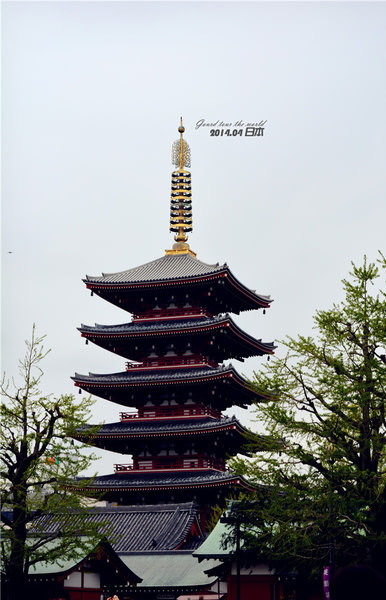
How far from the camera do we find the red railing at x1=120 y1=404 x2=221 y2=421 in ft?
162

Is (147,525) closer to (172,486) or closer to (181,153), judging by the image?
(172,486)

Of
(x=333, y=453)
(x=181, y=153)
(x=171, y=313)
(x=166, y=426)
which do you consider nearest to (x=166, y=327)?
(x=171, y=313)

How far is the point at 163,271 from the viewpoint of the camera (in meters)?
52.0

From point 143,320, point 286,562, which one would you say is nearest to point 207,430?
point 143,320

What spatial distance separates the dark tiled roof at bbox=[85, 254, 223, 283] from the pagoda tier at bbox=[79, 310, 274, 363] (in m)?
2.35

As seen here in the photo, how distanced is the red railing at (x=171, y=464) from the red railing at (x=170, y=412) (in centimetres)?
233

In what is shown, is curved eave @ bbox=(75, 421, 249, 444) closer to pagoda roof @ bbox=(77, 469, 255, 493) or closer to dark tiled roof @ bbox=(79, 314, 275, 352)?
pagoda roof @ bbox=(77, 469, 255, 493)

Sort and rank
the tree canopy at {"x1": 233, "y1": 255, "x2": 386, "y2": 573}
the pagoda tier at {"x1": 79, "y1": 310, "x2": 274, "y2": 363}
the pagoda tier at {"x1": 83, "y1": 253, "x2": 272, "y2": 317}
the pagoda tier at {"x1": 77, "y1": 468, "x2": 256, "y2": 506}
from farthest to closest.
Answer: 1. the pagoda tier at {"x1": 83, "y1": 253, "x2": 272, "y2": 317}
2. the pagoda tier at {"x1": 79, "y1": 310, "x2": 274, "y2": 363}
3. the pagoda tier at {"x1": 77, "y1": 468, "x2": 256, "y2": 506}
4. the tree canopy at {"x1": 233, "y1": 255, "x2": 386, "y2": 573}

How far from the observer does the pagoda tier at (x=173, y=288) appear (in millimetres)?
49844

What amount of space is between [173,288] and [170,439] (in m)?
8.59

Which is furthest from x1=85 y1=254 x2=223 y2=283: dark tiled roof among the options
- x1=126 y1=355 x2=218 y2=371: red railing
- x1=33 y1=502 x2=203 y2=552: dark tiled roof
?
x1=33 y1=502 x2=203 y2=552: dark tiled roof

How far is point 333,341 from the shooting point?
1038 inches

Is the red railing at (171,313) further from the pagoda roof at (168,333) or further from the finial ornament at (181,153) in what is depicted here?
the finial ornament at (181,153)

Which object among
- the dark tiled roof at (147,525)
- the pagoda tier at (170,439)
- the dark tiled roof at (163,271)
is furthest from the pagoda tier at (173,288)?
the dark tiled roof at (147,525)
